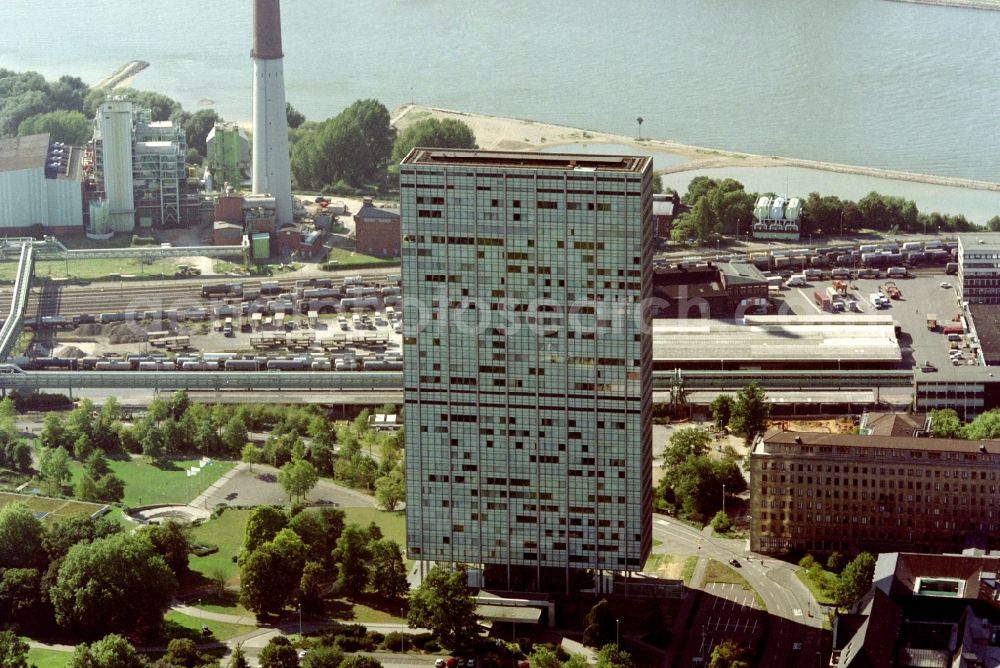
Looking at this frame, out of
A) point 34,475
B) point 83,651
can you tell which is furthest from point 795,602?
point 34,475

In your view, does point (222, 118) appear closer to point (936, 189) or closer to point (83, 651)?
point (936, 189)

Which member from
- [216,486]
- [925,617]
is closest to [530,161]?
[925,617]

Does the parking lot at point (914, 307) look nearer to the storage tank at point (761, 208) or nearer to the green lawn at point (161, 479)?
the storage tank at point (761, 208)

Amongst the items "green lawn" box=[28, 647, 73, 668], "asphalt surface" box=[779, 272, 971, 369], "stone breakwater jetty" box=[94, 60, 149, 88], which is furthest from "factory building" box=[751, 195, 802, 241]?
"green lawn" box=[28, 647, 73, 668]

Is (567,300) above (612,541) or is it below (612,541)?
above

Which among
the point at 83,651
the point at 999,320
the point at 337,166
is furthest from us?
the point at 337,166

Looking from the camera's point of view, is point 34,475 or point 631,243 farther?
point 34,475

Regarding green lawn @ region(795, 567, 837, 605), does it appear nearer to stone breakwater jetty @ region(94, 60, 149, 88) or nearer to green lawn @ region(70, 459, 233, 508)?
green lawn @ region(70, 459, 233, 508)

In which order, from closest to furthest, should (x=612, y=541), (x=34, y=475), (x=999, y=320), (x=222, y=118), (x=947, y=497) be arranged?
(x=612, y=541) → (x=947, y=497) → (x=34, y=475) → (x=999, y=320) → (x=222, y=118)

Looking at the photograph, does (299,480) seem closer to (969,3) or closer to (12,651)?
(12,651)
